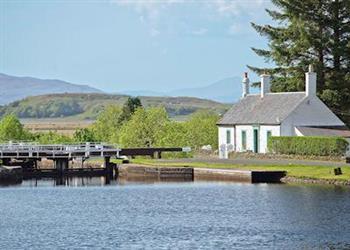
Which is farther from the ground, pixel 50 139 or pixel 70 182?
pixel 50 139

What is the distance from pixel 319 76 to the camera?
322 ft

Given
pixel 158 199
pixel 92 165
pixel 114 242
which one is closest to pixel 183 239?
pixel 114 242

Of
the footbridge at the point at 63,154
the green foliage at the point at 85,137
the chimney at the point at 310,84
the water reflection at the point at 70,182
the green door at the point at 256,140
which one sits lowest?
the water reflection at the point at 70,182

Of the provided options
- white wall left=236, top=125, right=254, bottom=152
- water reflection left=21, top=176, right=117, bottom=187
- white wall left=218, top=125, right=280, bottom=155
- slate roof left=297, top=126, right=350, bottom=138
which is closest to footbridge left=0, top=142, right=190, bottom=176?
water reflection left=21, top=176, right=117, bottom=187

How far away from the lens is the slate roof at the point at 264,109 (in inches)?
3497

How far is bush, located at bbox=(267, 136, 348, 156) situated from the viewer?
264 feet

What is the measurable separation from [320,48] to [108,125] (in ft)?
97.2

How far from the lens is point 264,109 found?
302 ft

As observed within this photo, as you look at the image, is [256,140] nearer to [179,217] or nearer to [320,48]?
[320,48]

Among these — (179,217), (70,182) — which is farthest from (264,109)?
(179,217)

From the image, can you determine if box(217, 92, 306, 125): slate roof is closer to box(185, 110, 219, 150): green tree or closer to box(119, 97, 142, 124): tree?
box(185, 110, 219, 150): green tree

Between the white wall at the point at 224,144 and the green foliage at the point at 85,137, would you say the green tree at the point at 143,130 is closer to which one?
the green foliage at the point at 85,137

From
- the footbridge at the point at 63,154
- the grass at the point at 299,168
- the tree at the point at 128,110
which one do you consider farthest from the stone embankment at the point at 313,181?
the tree at the point at 128,110

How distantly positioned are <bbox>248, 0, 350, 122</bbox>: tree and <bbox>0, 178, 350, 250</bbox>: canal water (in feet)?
87.5
